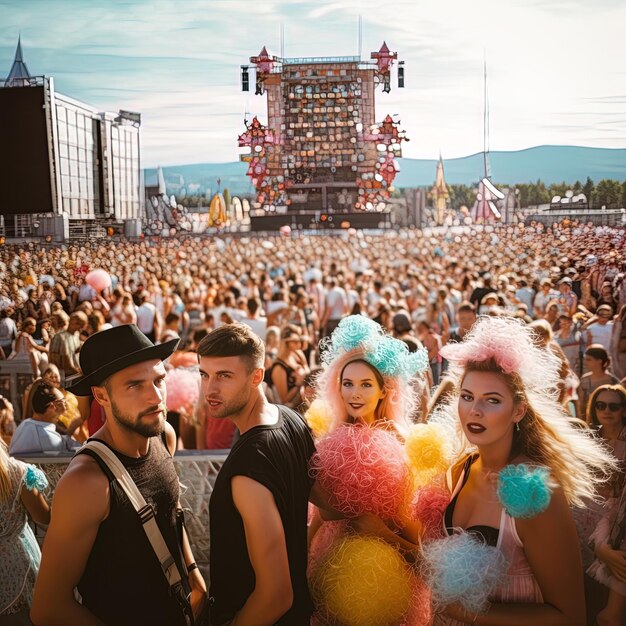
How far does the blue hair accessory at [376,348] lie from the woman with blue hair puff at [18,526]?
1.20m

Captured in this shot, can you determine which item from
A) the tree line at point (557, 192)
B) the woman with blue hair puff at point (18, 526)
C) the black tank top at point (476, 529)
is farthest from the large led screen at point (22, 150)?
the black tank top at point (476, 529)

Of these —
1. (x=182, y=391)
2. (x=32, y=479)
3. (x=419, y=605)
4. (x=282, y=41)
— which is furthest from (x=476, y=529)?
(x=282, y=41)

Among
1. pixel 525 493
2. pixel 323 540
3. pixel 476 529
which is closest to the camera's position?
pixel 525 493

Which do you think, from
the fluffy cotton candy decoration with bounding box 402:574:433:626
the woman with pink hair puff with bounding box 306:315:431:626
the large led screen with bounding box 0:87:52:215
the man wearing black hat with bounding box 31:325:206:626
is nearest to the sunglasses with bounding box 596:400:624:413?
the woman with pink hair puff with bounding box 306:315:431:626

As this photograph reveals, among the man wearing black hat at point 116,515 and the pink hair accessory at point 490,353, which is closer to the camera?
the man wearing black hat at point 116,515

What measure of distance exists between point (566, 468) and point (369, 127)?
5.58m

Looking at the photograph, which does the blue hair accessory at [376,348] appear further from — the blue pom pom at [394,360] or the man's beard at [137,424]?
the man's beard at [137,424]

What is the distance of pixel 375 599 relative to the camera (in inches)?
79.6

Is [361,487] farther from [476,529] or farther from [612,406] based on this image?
[612,406]

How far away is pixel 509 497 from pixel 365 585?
583mm

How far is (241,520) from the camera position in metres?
1.77

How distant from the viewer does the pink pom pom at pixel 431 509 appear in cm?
194

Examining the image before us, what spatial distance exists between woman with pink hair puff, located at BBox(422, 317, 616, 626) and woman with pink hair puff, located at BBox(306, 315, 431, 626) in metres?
0.18

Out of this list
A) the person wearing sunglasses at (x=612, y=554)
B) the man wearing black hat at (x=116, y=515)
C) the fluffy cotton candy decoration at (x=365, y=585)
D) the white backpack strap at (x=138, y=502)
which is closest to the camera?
the man wearing black hat at (x=116, y=515)
